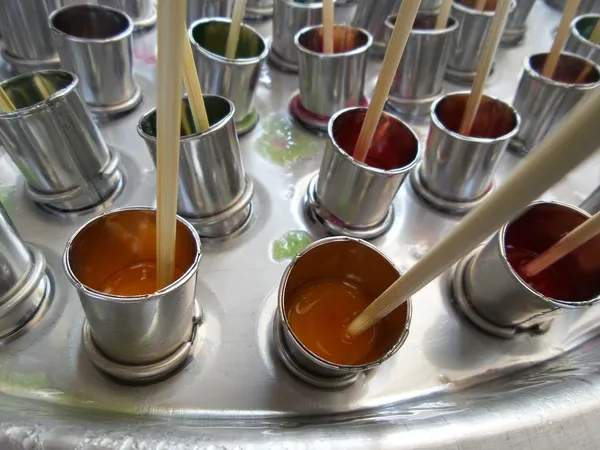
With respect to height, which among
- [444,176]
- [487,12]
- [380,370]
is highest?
[487,12]

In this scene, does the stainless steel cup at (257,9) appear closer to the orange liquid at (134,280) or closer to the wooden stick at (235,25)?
the wooden stick at (235,25)

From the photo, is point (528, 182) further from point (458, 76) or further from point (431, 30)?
point (458, 76)

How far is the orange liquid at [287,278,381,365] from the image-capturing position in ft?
1.76

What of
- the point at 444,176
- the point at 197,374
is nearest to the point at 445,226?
the point at 444,176

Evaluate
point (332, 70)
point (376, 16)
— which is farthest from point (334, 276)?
point (376, 16)

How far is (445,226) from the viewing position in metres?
0.70

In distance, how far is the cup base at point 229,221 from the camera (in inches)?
24.3

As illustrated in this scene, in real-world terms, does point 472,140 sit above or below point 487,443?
above

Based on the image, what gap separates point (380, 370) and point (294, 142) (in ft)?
1.27

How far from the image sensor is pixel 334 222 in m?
0.66

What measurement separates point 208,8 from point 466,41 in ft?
1.53

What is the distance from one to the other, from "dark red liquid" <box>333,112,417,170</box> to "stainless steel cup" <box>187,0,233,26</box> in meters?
0.36

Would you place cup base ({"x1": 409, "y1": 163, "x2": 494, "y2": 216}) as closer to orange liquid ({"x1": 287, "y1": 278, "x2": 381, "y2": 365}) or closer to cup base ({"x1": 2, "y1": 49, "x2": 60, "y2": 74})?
orange liquid ({"x1": 287, "y1": 278, "x2": 381, "y2": 365})

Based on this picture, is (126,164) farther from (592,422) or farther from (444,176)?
(592,422)
